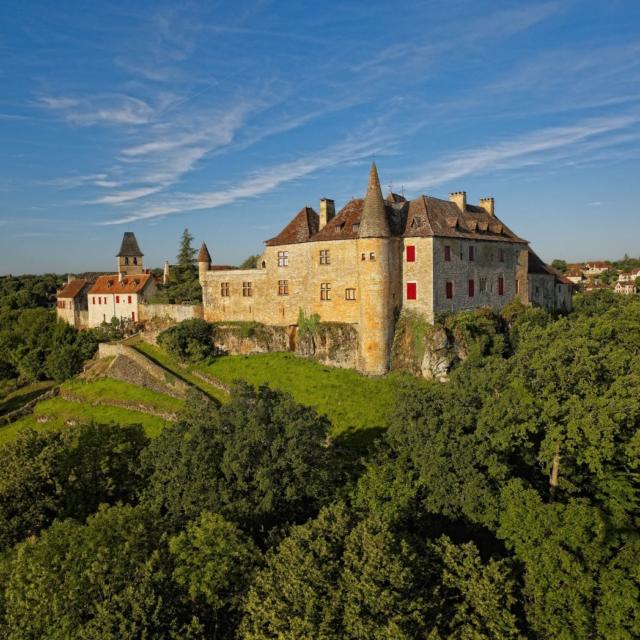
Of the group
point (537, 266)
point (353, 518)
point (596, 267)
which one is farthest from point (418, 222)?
point (596, 267)

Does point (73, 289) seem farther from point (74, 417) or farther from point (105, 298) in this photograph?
point (74, 417)

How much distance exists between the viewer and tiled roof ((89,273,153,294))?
63.8m

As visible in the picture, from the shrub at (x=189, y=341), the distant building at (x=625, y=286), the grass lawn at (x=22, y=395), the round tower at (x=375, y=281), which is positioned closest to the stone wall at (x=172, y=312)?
the shrub at (x=189, y=341)

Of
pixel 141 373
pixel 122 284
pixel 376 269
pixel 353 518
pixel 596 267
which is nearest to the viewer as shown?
pixel 353 518

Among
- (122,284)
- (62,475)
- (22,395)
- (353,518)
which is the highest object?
(122,284)

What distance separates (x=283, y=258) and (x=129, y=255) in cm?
3937

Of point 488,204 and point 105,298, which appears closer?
point 488,204

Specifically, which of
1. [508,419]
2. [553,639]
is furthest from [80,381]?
[553,639]

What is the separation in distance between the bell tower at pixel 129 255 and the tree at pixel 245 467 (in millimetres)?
58395

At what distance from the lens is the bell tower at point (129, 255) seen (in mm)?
78375

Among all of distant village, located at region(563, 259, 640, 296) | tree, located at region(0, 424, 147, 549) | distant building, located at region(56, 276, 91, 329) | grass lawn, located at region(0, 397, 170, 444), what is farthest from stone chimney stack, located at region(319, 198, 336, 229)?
distant village, located at region(563, 259, 640, 296)

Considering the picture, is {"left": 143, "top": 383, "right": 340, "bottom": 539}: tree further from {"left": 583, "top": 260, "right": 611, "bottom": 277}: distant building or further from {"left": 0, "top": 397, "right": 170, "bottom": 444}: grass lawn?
{"left": 583, "top": 260, "right": 611, "bottom": 277}: distant building

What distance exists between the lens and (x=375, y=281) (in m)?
41.2

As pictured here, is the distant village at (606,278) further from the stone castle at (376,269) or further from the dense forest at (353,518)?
the dense forest at (353,518)
